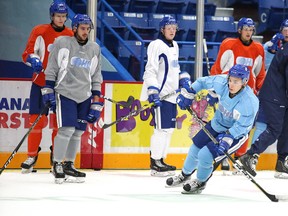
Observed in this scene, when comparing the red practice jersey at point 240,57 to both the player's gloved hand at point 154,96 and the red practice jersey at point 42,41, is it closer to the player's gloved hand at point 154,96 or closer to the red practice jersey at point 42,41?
the player's gloved hand at point 154,96

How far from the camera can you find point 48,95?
668 cm

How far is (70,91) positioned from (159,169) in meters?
1.12

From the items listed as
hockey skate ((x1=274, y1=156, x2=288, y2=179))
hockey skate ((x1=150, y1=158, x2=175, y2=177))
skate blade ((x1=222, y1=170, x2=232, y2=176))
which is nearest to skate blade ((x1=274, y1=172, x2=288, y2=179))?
hockey skate ((x1=274, y1=156, x2=288, y2=179))

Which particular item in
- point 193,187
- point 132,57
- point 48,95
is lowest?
point 193,187

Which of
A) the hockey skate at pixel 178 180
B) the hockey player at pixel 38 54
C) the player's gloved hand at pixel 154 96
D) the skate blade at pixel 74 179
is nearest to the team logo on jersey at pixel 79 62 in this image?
the hockey player at pixel 38 54

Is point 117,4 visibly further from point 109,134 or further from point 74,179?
point 74,179

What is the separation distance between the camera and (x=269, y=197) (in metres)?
5.88

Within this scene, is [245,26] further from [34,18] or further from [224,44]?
[34,18]

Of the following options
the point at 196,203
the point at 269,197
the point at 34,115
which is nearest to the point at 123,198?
the point at 196,203

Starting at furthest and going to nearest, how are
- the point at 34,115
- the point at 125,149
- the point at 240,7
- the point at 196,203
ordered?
the point at 240,7
the point at 125,149
the point at 34,115
the point at 196,203

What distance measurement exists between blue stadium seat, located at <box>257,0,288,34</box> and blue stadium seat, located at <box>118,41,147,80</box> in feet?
5.13

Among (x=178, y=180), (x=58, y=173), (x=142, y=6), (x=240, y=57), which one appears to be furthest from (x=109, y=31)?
(x=178, y=180)

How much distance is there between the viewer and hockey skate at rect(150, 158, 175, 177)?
24.3ft

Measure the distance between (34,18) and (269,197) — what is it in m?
3.25
